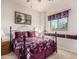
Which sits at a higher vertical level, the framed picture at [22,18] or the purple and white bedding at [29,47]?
the framed picture at [22,18]

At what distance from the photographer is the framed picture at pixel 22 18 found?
145 centimetres

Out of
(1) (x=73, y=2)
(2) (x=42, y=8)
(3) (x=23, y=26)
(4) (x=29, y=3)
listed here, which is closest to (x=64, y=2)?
(1) (x=73, y=2)

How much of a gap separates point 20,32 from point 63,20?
94 centimetres

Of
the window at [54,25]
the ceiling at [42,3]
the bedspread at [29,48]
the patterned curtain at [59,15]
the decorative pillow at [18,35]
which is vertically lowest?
the bedspread at [29,48]

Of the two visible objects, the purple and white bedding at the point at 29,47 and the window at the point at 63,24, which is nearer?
the purple and white bedding at the point at 29,47

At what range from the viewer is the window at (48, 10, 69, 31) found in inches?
66.7

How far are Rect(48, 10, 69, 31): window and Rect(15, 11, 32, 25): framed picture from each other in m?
0.47

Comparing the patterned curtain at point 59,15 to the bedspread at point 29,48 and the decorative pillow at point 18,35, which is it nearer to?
the bedspread at point 29,48

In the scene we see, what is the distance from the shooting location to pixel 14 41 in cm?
140

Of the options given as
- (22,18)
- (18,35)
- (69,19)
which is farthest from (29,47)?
(69,19)

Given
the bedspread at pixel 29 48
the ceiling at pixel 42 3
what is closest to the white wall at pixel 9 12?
the ceiling at pixel 42 3

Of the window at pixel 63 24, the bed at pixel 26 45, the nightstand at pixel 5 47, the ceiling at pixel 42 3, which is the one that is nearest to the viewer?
the nightstand at pixel 5 47

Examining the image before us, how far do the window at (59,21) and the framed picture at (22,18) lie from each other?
1.55ft

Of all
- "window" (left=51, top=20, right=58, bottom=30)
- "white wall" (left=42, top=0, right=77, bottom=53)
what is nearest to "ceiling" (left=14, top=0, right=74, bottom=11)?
"white wall" (left=42, top=0, right=77, bottom=53)
